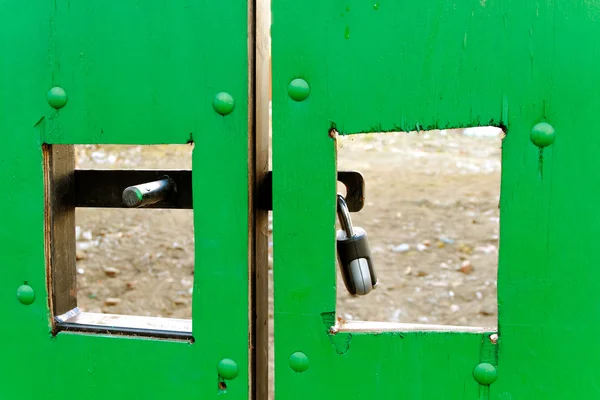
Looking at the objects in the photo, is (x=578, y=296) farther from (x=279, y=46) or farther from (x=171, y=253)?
(x=171, y=253)

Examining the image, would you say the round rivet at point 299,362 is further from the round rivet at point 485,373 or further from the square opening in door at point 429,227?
the square opening in door at point 429,227

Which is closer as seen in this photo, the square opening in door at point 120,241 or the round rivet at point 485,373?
the round rivet at point 485,373

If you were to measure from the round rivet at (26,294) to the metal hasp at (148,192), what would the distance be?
0.73 feet

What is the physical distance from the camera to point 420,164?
6.07m

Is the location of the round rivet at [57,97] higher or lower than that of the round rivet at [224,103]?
higher

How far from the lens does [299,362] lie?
90 centimetres

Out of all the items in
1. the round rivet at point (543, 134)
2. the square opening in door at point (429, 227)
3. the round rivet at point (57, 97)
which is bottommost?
the square opening in door at point (429, 227)

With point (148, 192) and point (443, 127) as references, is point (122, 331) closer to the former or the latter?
point (148, 192)

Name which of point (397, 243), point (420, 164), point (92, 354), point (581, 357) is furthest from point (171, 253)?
point (581, 357)

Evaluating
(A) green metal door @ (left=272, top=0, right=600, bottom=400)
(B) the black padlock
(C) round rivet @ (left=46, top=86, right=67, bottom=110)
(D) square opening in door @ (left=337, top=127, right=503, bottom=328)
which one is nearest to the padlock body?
(B) the black padlock

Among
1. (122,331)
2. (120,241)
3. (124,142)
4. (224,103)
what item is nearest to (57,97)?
(124,142)

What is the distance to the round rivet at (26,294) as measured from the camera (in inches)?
38.3

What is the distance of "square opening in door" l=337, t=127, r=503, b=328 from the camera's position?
3.70 meters

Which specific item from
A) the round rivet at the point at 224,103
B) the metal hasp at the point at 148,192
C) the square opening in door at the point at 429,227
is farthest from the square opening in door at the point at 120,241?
the square opening in door at the point at 429,227
